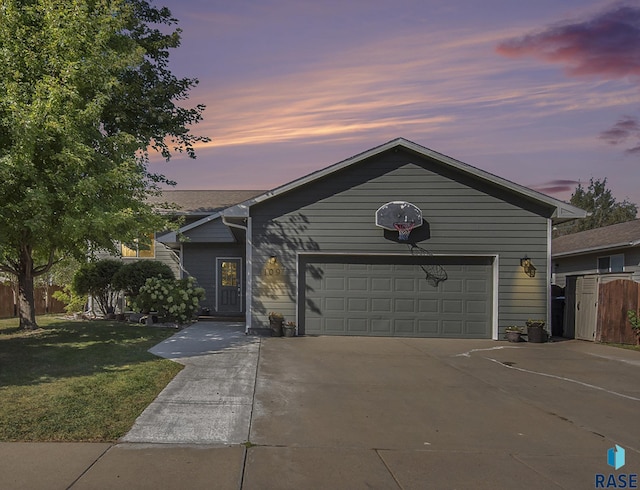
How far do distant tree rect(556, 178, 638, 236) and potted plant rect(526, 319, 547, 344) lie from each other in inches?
1794

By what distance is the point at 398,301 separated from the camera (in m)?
12.4

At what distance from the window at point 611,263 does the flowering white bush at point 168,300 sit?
1527 cm

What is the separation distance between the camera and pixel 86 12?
10.2m

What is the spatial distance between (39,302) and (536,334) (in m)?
20.7

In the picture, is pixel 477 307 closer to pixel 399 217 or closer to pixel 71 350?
pixel 399 217

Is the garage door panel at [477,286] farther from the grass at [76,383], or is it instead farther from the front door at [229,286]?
the front door at [229,286]

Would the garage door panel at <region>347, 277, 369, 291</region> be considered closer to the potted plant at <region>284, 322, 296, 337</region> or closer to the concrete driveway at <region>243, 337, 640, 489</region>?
the potted plant at <region>284, 322, 296, 337</region>

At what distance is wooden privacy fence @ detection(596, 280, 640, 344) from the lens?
1239 centimetres

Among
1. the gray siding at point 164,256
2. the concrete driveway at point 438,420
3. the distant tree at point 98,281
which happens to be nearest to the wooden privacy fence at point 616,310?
the concrete driveway at point 438,420

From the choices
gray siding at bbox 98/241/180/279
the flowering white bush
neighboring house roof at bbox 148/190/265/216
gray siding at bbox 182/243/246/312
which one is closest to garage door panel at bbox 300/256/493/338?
the flowering white bush

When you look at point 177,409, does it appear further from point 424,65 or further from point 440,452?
point 424,65

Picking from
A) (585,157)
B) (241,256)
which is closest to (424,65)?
(585,157)

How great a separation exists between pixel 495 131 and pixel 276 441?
11637mm

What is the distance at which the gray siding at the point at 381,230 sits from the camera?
12.3m
